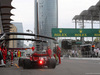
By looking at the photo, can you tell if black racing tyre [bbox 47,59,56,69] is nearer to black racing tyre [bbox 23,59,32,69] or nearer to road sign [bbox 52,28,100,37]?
black racing tyre [bbox 23,59,32,69]

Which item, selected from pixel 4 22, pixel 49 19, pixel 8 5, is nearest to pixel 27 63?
pixel 8 5

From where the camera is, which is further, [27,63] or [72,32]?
[72,32]

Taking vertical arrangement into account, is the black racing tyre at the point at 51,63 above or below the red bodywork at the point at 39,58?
below

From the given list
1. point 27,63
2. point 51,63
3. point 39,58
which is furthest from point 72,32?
point 27,63

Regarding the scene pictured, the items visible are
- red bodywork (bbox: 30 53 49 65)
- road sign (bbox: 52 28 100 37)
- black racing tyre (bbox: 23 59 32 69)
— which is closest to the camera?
black racing tyre (bbox: 23 59 32 69)

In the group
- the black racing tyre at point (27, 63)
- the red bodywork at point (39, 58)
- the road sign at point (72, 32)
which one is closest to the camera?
the black racing tyre at point (27, 63)

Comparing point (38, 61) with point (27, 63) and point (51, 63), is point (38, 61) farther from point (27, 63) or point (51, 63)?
point (51, 63)

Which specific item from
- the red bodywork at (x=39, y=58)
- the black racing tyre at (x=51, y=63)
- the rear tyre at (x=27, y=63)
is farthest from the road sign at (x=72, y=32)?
the rear tyre at (x=27, y=63)

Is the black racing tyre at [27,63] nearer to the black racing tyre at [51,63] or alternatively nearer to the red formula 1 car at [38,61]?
the red formula 1 car at [38,61]

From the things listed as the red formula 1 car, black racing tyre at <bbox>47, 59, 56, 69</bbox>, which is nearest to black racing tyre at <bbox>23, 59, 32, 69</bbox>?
the red formula 1 car

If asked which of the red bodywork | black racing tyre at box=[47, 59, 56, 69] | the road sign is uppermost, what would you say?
the road sign

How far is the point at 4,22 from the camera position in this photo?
40.4 metres

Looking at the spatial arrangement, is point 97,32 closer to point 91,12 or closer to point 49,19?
point 91,12

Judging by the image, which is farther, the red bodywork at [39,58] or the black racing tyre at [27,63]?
the red bodywork at [39,58]
